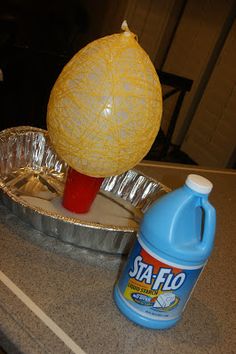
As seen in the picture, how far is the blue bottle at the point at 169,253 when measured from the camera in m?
0.45

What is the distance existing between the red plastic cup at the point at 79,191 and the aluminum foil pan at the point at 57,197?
2 centimetres

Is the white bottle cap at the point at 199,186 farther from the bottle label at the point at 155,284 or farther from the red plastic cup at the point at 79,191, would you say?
the red plastic cup at the point at 79,191

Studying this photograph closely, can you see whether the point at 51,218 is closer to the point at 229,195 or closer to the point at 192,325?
the point at 192,325

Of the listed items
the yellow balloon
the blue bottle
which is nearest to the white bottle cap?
the blue bottle

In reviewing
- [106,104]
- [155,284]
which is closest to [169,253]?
[155,284]

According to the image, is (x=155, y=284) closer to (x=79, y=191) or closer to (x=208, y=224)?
(x=208, y=224)

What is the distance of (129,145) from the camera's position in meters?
0.58

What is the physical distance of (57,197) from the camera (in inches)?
28.1

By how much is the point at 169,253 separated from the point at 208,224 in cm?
5

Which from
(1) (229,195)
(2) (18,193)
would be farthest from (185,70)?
(2) (18,193)

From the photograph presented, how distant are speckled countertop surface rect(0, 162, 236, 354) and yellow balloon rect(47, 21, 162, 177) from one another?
0.46 ft

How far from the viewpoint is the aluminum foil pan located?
0.59m

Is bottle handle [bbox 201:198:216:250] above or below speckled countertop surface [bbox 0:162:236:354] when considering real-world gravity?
above

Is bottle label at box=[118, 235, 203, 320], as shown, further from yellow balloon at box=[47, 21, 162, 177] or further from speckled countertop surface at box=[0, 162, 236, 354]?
yellow balloon at box=[47, 21, 162, 177]
